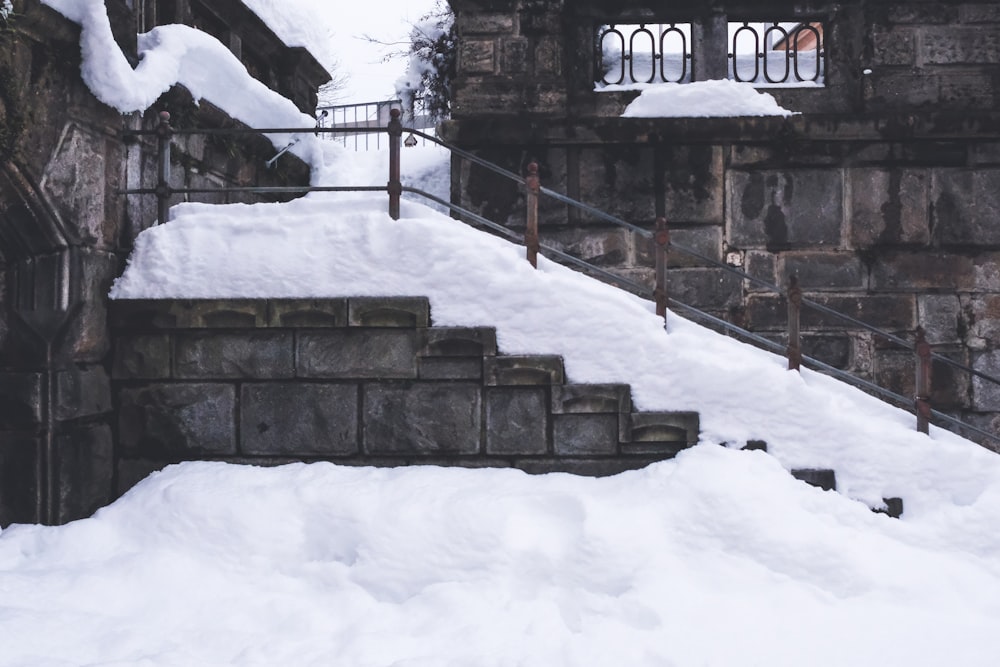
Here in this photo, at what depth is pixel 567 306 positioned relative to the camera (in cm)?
462

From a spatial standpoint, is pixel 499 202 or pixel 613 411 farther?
pixel 499 202

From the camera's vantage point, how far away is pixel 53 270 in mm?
4402

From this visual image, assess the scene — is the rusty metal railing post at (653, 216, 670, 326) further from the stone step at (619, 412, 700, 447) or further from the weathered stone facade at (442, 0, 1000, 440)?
the weathered stone facade at (442, 0, 1000, 440)

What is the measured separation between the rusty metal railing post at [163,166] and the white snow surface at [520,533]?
5.8 inches

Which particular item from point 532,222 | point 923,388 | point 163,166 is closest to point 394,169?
point 532,222

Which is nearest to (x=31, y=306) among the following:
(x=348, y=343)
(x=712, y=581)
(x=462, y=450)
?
(x=348, y=343)

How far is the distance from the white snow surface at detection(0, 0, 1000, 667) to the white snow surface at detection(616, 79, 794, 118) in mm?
2530

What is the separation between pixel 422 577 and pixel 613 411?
4.84ft

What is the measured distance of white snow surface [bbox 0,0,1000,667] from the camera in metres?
3.44

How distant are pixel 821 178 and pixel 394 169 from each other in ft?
12.6

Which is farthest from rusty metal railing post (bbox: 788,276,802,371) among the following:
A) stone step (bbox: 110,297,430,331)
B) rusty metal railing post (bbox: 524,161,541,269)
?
stone step (bbox: 110,297,430,331)

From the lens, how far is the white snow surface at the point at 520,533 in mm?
3439

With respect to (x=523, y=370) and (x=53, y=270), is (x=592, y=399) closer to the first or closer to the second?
(x=523, y=370)

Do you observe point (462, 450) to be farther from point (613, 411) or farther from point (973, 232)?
point (973, 232)
